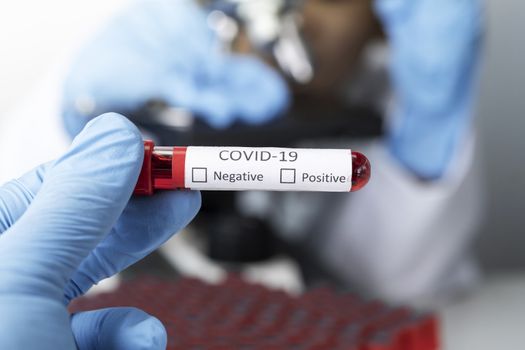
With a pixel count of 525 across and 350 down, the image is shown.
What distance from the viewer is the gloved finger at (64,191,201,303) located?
479 millimetres

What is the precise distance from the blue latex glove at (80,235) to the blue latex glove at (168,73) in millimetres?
569

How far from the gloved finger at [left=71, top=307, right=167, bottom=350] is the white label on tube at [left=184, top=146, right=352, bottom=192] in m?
0.10

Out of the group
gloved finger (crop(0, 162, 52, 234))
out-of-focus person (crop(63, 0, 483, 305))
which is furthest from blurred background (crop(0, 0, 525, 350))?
gloved finger (crop(0, 162, 52, 234))

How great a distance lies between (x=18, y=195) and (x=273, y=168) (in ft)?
0.58

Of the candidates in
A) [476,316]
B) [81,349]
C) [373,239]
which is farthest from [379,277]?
[81,349]

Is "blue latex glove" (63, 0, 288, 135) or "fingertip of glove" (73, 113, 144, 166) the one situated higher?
"blue latex glove" (63, 0, 288, 135)

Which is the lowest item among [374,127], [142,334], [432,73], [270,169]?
[142,334]

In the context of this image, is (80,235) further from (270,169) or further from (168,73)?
(168,73)

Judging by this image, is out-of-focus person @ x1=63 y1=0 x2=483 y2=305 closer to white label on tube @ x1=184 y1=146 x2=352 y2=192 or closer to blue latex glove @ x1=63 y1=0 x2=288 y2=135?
blue latex glove @ x1=63 y1=0 x2=288 y2=135

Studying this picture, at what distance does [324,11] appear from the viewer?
127cm

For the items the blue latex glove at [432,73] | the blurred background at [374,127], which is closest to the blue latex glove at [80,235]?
the blurred background at [374,127]

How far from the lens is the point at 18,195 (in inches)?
19.2

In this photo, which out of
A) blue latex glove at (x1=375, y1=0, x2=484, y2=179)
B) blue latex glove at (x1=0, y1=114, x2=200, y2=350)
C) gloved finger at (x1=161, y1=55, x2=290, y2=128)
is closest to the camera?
blue latex glove at (x1=0, y1=114, x2=200, y2=350)

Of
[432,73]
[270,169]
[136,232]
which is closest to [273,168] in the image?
[270,169]
